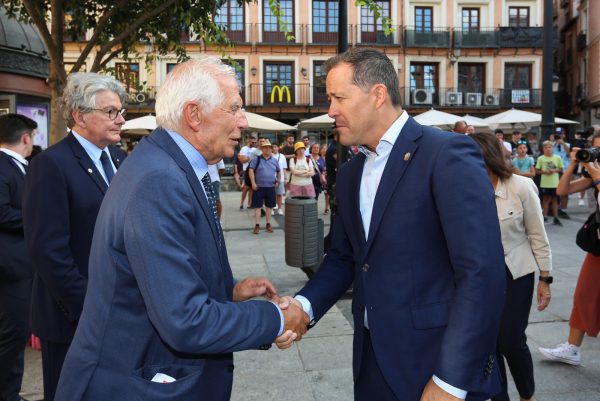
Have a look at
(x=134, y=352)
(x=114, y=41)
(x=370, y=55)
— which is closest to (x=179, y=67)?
(x=370, y=55)

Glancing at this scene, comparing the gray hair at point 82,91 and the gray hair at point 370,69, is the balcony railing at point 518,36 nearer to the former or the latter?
the gray hair at point 82,91

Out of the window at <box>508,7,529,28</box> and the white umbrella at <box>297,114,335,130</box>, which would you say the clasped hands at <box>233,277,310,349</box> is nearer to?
the white umbrella at <box>297,114,335,130</box>

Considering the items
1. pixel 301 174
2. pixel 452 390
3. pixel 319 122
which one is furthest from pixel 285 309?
pixel 319 122

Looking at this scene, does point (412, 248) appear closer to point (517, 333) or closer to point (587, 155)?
point (517, 333)

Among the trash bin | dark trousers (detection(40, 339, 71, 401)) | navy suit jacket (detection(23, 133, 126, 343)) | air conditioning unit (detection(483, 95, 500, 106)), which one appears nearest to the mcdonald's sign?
air conditioning unit (detection(483, 95, 500, 106))

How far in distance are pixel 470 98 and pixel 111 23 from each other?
2798 centimetres

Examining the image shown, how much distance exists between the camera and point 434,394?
176 centimetres

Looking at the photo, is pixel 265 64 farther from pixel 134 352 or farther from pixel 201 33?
pixel 134 352

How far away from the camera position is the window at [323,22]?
30547mm

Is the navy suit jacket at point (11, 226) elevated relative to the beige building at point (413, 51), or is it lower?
lower

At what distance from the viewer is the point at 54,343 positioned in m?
2.57

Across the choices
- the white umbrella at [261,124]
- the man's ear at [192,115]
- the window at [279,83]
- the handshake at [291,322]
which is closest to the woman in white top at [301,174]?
the white umbrella at [261,124]

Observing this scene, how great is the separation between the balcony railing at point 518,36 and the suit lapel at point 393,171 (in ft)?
108

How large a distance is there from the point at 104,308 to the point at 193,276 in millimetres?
314
